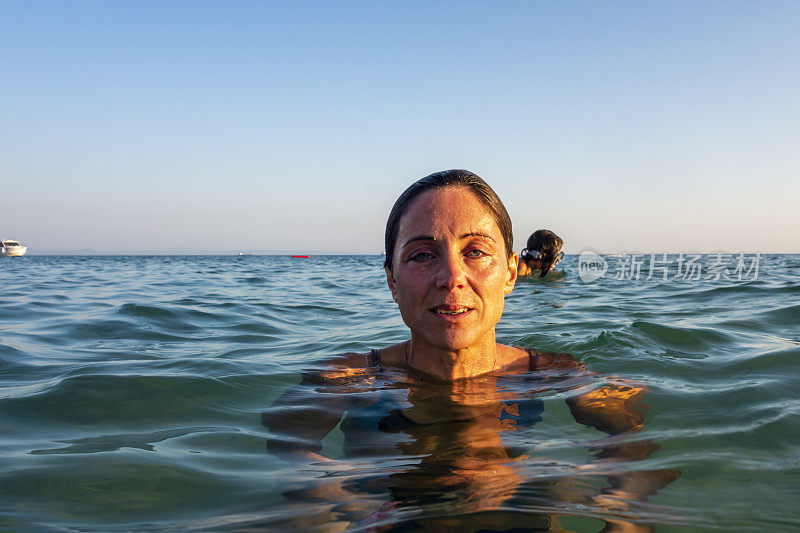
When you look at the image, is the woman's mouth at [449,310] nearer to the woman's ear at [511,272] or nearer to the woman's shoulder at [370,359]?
the woman's ear at [511,272]

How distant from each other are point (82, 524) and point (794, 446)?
287cm

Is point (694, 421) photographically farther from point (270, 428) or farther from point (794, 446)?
point (270, 428)

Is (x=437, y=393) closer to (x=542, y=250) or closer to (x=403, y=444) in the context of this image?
(x=403, y=444)

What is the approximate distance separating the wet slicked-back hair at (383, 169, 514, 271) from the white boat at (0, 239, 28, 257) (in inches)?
3387

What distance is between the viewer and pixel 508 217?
10.5 feet

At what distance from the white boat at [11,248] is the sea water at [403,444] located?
270 feet

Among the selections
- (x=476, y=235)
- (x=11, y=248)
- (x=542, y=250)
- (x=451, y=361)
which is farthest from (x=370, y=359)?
(x=11, y=248)

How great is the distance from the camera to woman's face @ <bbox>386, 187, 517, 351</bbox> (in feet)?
9.03

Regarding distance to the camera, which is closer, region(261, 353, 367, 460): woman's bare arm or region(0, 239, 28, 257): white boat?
region(261, 353, 367, 460): woman's bare arm

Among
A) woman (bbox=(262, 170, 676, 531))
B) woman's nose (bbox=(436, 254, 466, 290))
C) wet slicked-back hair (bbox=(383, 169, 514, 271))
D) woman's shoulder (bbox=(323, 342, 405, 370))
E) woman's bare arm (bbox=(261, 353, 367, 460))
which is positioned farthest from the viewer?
woman's shoulder (bbox=(323, 342, 405, 370))

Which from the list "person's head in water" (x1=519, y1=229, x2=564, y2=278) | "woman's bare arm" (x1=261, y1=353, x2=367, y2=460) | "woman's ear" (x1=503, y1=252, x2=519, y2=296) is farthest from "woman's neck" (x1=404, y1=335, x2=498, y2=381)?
"person's head in water" (x1=519, y1=229, x2=564, y2=278)

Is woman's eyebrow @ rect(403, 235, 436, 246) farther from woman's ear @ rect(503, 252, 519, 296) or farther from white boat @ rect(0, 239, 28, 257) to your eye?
white boat @ rect(0, 239, 28, 257)

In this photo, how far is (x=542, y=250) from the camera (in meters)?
11.9

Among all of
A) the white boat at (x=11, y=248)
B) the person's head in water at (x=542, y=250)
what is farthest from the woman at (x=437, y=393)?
the white boat at (x=11, y=248)
